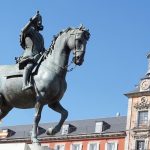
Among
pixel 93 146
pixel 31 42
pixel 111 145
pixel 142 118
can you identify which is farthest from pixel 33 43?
pixel 93 146

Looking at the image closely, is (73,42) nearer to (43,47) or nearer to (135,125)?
(43,47)

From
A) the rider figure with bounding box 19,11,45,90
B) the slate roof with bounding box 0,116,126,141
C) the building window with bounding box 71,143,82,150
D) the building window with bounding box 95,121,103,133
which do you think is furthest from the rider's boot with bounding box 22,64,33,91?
the building window with bounding box 71,143,82,150

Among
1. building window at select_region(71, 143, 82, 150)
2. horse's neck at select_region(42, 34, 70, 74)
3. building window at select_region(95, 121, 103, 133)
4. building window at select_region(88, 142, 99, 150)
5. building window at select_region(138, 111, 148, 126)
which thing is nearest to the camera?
horse's neck at select_region(42, 34, 70, 74)

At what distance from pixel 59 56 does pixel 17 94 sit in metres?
1.19

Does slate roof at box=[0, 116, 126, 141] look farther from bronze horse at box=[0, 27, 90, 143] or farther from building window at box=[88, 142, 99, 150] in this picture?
bronze horse at box=[0, 27, 90, 143]

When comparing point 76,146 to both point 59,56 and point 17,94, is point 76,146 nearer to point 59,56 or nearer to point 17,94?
point 17,94

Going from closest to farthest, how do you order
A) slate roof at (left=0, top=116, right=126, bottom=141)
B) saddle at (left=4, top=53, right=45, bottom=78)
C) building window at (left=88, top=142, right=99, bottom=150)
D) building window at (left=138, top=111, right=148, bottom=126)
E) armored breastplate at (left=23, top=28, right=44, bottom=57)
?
saddle at (left=4, top=53, right=45, bottom=78) < armored breastplate at (left=23, top=28, right=44, bottom=57) < building window at (left=138, top=111, right=148, bottom=126) < building window at (left=88, top=142, right=99, bottom=150) < slate roof at (left=0, top=116, right=126, bottom=141)

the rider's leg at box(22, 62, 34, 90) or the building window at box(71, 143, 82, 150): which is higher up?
the building window at box(71, 143, 82, 150)

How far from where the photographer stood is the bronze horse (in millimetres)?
10461

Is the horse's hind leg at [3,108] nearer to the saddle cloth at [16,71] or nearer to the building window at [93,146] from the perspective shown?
the saddle cloth at [16,71]

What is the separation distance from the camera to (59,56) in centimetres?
1074

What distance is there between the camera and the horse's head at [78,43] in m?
10.6

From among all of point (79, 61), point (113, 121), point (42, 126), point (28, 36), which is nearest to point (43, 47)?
point (28, 36)

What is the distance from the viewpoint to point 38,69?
10812 mm
